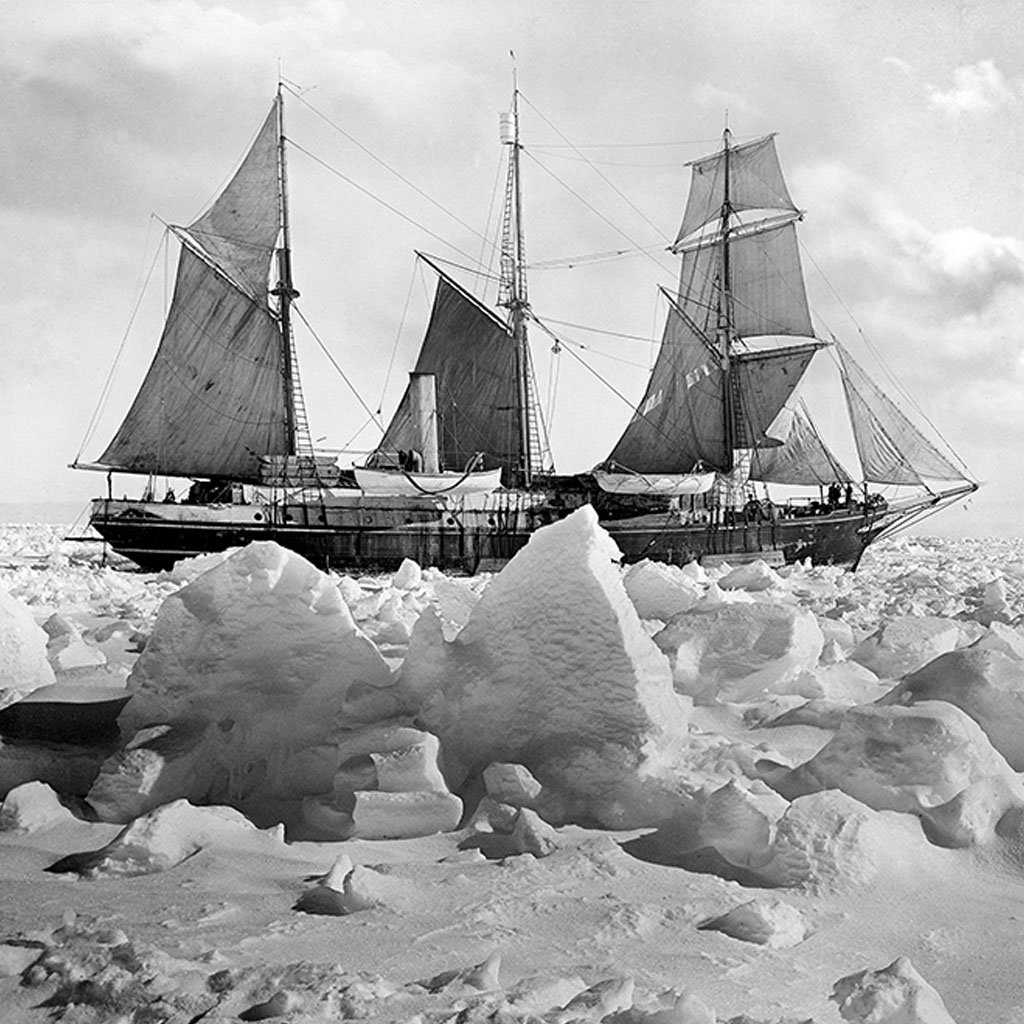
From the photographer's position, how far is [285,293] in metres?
37.2

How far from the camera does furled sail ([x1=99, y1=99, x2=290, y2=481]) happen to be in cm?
3503

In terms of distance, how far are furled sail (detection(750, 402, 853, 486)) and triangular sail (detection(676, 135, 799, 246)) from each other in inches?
454

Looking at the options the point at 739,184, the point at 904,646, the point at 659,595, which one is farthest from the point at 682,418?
the point at 904,646

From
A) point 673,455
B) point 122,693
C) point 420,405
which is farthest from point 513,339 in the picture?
point 122,693

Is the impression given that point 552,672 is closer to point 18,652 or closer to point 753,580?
point 18,652

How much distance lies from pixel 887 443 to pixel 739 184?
18279 millimetres

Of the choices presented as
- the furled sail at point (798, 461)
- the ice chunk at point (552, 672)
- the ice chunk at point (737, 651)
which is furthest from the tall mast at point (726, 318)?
the ice chunk at point (552, 672)

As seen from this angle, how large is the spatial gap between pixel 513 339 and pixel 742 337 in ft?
46.4

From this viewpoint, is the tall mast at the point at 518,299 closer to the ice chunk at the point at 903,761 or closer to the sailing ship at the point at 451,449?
the sailing ship at the point at 451,449

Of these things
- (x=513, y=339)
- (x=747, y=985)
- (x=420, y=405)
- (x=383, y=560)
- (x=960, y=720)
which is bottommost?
(x=383, y=560)

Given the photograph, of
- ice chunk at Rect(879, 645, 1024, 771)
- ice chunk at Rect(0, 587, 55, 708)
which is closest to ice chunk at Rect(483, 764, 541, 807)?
ice chunk at Rect(879, 645, 1024, 771)

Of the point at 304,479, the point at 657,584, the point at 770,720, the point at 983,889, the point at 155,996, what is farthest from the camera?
the point at 304,479

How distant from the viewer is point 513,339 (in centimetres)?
4047

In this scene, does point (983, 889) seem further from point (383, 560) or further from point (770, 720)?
point (383, 560)
